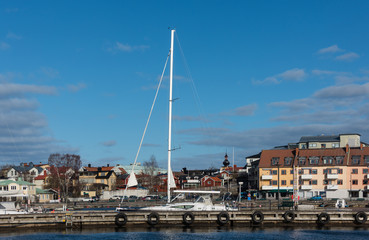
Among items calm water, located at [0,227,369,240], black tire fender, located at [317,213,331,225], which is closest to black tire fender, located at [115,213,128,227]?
calm water, located at [0,227,369,240]

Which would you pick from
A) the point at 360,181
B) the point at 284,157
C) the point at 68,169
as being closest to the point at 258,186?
the point at 284,157

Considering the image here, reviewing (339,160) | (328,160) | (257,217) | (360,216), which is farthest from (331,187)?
(257,217)

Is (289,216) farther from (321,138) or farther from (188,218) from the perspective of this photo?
(321,138)

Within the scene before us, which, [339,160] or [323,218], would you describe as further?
[339,160]

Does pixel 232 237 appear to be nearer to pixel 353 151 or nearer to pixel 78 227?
pixel 78 227

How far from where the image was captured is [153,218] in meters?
56.3

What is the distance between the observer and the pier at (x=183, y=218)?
55.0 m

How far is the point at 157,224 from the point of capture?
56188 millimetres

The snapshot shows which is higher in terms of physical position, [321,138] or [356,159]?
[321,138]

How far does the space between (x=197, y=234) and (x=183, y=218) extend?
488 centimetres

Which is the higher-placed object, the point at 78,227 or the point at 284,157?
the point at 284,157

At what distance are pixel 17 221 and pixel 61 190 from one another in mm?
79739

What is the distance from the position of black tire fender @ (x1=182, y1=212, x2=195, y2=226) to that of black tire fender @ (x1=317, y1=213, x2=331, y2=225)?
15264 mm

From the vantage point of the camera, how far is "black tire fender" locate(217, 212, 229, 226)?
56.4 meters
